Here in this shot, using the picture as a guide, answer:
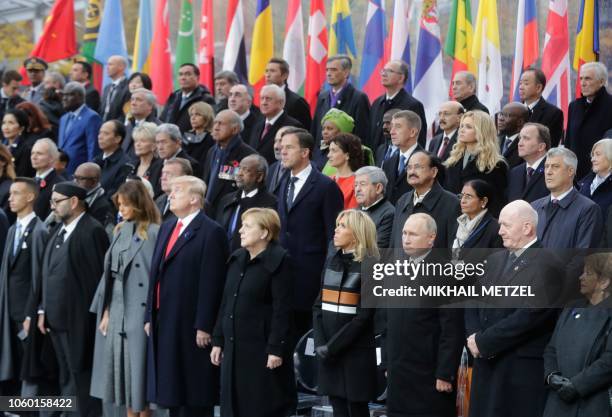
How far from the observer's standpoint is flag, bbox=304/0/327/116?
559 inches

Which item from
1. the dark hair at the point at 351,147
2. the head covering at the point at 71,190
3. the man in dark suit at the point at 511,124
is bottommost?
the head covering at the point at 71,190

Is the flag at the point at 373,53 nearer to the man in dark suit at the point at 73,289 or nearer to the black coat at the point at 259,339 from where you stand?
the man in dark suit at the point at 73,289

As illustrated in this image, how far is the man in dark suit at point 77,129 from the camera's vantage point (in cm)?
1364

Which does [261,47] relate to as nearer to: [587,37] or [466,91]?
[466,91]

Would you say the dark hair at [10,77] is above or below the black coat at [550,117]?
above

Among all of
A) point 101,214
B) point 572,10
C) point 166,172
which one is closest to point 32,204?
point 101,214

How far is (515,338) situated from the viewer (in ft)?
24.8

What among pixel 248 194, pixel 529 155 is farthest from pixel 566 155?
pixel 248 194

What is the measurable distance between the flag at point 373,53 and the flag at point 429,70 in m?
0.59

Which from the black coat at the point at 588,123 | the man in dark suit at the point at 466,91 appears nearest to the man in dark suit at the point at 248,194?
the man in dark suit at the point at 466,91

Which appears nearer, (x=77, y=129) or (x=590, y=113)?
(x=590, y=113)

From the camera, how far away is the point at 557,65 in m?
12.5

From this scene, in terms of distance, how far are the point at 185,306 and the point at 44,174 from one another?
11.8ft

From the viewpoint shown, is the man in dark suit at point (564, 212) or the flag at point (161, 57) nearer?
the man in dark suit at point (564, 212)
